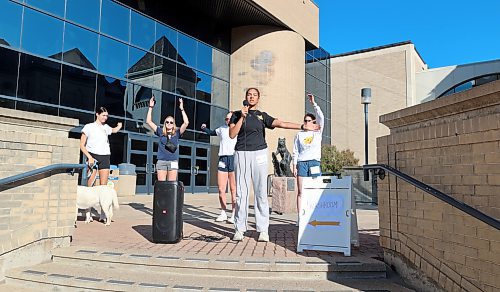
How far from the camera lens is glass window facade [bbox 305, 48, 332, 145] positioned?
29.0 metres

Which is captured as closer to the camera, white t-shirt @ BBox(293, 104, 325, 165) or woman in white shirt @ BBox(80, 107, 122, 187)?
white t-shirt @ BBox(293, 104, 325, 165)

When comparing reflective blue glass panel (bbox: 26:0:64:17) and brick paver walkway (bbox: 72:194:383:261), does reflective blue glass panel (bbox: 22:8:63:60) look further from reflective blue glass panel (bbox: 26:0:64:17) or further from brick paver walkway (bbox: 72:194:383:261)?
brick paver walkway (bbox: 72:194:383:261)

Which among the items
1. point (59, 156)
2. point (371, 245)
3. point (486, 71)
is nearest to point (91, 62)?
point (59, 156)

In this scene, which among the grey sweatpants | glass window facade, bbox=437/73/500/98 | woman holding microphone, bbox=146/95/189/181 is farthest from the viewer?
glass window facade, bbox=437/73/500/98

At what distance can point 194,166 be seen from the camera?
20.3 m

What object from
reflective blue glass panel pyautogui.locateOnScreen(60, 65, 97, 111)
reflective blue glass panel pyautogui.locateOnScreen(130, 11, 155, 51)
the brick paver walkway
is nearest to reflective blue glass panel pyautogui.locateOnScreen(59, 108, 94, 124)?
reflective blue glass panel pyautogui.locateOnScreen(60, 65, 97, 111)

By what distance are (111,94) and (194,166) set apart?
18.7 feet

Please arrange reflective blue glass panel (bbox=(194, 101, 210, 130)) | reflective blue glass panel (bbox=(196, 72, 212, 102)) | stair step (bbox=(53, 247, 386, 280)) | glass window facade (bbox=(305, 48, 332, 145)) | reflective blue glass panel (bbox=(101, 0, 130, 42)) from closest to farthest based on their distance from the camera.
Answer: stair step (bbox=(53, 247, 386, 280)) → reflective blue glass panel (bbox=(101, 0, 130, 42)) → reflective blue glass panel (bbox=(194, 101, 210, 130)) → reflective blue glass panel (bbox=(196, 72, 212, 102)) → glass window facade (bbox=(305, 48, 332, 145))

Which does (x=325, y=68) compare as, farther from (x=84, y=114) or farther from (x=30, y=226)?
(x=30, y=226)

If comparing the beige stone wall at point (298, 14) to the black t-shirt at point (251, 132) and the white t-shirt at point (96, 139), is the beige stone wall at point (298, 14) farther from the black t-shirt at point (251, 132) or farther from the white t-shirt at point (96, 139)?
the black t-shirt at point (251, 132)

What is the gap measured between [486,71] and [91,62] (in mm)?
26363

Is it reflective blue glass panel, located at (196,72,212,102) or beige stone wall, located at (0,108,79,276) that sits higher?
reflective blue glass panel, located at (196,72,212,102)

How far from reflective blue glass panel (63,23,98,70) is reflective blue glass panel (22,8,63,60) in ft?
0.93

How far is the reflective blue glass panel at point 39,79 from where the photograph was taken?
13.5 meters
